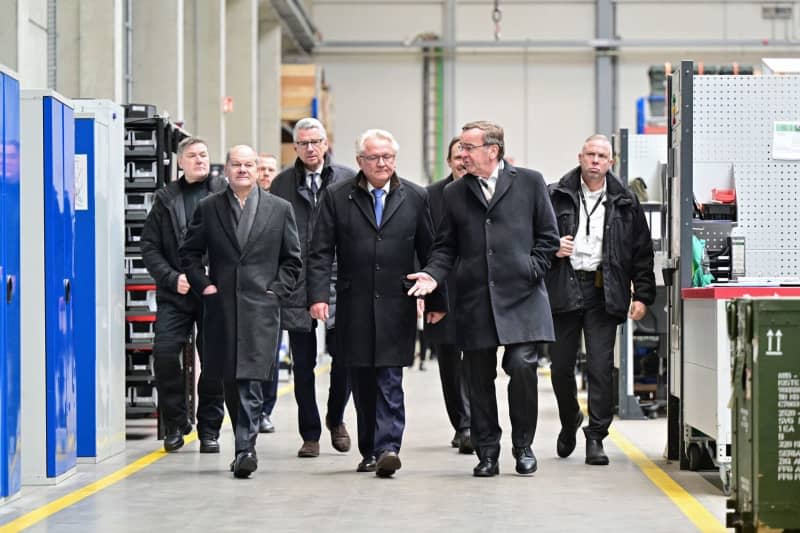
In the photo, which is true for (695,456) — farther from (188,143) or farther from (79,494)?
(188,143)

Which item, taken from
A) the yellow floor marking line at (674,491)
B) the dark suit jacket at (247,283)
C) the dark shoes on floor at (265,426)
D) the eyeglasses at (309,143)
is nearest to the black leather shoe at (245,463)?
the dark suit jacket at (247,283)

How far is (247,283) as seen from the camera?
8195 mm

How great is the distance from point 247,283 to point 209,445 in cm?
165

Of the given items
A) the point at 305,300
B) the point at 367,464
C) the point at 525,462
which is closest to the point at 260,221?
the point at 305,300

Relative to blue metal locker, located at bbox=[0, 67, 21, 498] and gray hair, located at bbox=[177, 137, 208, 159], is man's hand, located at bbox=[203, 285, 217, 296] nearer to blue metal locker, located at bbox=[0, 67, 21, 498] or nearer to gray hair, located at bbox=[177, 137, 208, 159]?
blue metal locker, located at bbox=[0, 67, 21, 498]

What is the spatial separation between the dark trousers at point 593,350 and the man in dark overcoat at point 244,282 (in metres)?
1.75

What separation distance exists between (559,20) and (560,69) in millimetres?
983

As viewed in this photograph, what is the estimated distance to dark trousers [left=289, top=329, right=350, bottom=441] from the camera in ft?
30.3

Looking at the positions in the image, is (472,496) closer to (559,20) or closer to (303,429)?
(303,429)

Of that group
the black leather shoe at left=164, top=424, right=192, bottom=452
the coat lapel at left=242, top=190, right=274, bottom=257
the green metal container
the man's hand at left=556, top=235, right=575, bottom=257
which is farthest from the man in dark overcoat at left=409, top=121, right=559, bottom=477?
the green metal container

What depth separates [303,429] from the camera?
9289 millimetres

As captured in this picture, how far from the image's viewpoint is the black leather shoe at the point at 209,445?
9.38 m

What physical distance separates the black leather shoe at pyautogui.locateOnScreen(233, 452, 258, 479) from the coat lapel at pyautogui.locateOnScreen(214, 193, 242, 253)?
3.90ft

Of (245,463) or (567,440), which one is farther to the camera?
(567,440)
